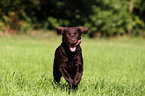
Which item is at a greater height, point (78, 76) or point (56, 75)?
point (78, 76)

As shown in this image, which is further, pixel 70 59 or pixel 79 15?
pixel 79 15

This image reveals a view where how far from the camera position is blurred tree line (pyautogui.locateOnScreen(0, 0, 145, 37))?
23.2 m

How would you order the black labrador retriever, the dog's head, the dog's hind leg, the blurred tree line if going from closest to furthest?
the dog's head < the black labrador retriever < the dog's hind leg < the blurred tree line

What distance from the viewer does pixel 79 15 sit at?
25453 millimetres

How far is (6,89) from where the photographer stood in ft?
14.3

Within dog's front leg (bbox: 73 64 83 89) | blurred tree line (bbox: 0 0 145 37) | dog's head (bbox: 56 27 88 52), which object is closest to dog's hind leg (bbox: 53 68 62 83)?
dog's front leg (bbox: 73 64 83 89)

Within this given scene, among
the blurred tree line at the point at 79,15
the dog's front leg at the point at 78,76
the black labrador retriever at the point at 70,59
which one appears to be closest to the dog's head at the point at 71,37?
the black labrador retriever at the point at 70,59

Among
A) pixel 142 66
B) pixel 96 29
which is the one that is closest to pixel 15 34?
pixel 96 29

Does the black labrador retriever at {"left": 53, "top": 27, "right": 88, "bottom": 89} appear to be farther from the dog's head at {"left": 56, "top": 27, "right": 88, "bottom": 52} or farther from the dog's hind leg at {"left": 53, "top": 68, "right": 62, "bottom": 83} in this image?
the dog's hind leg at {"left": 53, "top": 68, "right": 62, "bottom": 83}

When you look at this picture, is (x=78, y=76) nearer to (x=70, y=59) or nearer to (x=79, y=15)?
(x=70, y=59)

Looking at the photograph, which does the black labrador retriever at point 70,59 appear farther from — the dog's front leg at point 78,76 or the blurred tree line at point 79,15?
the blurred tree line at point 79,15

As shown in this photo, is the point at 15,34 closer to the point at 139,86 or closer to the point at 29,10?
the point at 29,10

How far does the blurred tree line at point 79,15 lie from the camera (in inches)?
915

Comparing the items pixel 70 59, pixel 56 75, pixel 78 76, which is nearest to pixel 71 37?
pixel 70 59
